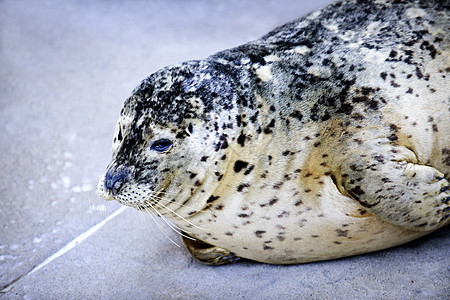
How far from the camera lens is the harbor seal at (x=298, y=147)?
2.49 m

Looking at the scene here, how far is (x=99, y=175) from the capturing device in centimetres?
397

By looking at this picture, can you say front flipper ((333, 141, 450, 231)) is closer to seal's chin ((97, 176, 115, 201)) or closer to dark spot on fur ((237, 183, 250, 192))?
dark spot on fur ((237, 183, 250, 192))

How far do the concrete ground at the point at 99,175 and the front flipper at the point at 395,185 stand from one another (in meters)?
0.33

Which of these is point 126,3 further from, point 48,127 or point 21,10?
point 48,127

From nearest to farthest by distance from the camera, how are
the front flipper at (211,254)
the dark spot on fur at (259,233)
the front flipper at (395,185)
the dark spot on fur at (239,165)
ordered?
the front flipper at (395,185) < the dark spot on fur at (239,165) < the dark spot on fur at (259,233) < the front flipper at (211,254)

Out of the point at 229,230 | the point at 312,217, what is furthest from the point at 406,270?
the point at 229,230

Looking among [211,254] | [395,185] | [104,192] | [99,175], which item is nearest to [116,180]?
[104,192]

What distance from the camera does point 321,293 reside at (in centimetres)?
260

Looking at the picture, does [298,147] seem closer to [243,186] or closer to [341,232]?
[243,186]

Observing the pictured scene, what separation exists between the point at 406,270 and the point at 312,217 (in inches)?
21.2

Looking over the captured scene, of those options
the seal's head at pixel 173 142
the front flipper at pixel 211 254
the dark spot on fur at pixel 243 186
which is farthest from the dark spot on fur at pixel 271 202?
the front flipper at pixel 211 254

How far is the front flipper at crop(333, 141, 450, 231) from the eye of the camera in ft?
8.02

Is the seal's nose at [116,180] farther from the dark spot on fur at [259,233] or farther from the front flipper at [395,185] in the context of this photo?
the front flipper at [395,185]

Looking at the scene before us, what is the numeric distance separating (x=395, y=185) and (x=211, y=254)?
1027mm
